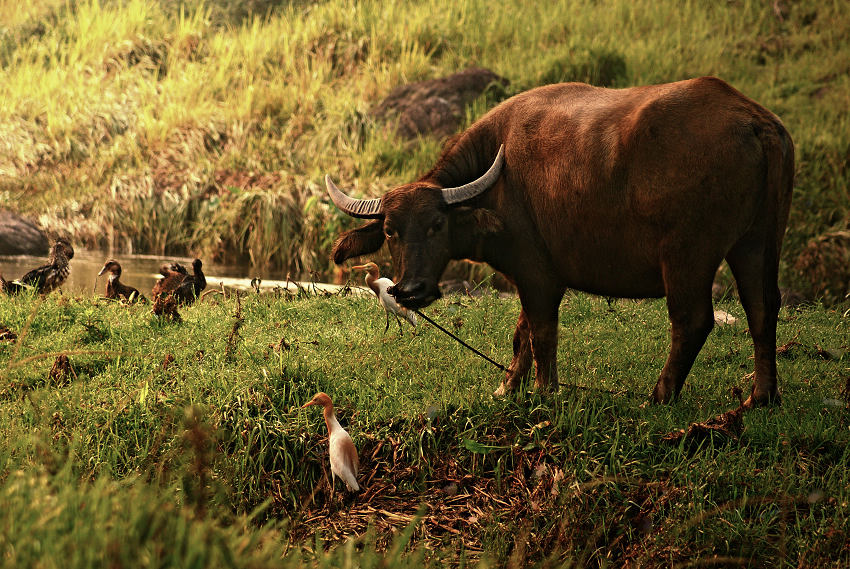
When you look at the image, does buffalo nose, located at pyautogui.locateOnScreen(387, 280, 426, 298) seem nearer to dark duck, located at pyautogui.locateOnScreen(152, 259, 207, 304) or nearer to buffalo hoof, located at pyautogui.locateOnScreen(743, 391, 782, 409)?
buffalo hoof, located at pyautogui.locateOnScreen(743, 391, 782, 409)

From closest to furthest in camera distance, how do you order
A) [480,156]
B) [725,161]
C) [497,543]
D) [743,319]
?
[497,543]
[725,161]
[480,156]
[743,319]

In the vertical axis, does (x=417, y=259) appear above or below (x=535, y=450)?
above

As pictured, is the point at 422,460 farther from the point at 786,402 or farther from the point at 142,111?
the point at 142,111

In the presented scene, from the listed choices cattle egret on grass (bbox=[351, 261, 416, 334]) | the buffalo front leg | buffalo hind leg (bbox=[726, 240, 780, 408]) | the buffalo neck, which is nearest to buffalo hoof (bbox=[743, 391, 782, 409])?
buffalo hind leg (bbox=[726, 240, 780, 408])

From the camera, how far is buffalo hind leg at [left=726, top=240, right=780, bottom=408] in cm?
445

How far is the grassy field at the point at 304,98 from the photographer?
35.4 feet

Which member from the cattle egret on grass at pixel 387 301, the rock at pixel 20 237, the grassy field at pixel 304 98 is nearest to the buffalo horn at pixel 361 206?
the cattle egret on grass at pixel 387 301

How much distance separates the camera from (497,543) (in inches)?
145

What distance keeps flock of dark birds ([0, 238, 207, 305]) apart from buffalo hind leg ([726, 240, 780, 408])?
453cm

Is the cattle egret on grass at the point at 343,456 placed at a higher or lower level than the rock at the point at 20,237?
higher

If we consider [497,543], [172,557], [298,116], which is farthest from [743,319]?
[298,116]

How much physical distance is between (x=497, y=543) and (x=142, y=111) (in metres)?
12.1

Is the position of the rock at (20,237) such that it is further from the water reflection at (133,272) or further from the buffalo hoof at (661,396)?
the buffalo hoof at (661,396)

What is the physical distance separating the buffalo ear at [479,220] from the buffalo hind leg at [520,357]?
20.9 inches
